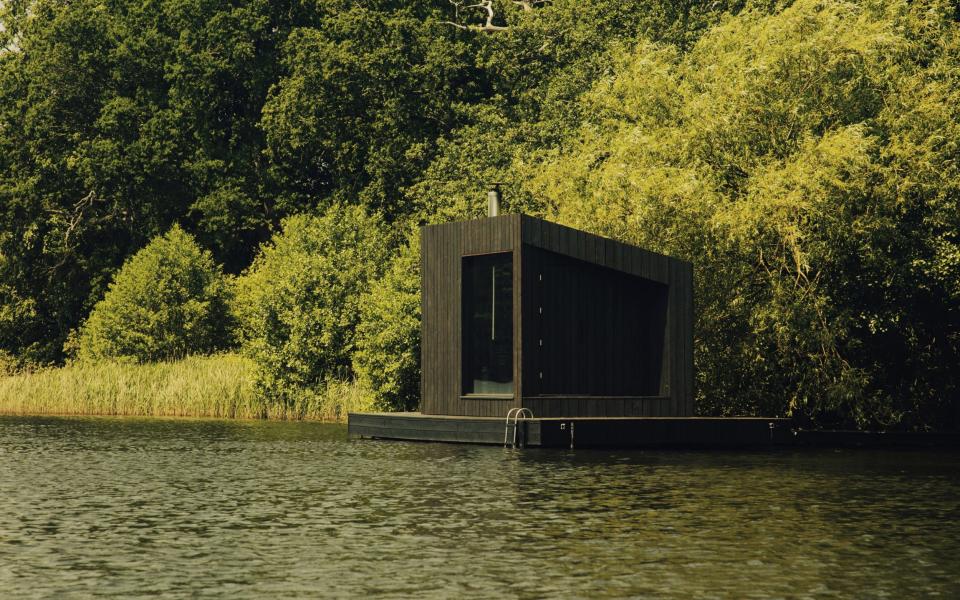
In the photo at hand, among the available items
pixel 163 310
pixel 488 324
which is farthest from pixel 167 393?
pixel 488 324

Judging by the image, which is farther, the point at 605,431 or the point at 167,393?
the point at 167,393

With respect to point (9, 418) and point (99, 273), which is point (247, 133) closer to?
point (99, 273)

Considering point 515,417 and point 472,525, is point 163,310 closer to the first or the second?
point 515,417

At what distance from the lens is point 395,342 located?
3341cm

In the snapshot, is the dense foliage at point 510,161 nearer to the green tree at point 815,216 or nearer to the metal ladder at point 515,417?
the green tree at point 815,216

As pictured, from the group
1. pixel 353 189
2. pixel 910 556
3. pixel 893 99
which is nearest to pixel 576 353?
pixel 893 99

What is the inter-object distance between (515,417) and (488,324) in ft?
6.81

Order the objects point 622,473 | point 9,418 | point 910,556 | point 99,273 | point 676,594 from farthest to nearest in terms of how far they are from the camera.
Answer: point 99,273 < point 9,418 < point 622,473 < point 910,556 < point 676,594

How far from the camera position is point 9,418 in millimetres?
35438

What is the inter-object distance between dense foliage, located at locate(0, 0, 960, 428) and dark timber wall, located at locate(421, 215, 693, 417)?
2.41 meters

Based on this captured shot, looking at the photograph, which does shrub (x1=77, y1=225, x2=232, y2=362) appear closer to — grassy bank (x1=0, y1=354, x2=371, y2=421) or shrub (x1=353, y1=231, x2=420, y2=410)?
grassy bank (x1=0, y1=354, x2=371, y2=421)

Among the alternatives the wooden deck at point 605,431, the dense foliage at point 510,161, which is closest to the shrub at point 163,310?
the dense foliage at point 510,161

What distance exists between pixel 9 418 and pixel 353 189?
60.3 ft

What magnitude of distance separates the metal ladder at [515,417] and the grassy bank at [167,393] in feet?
29.3
